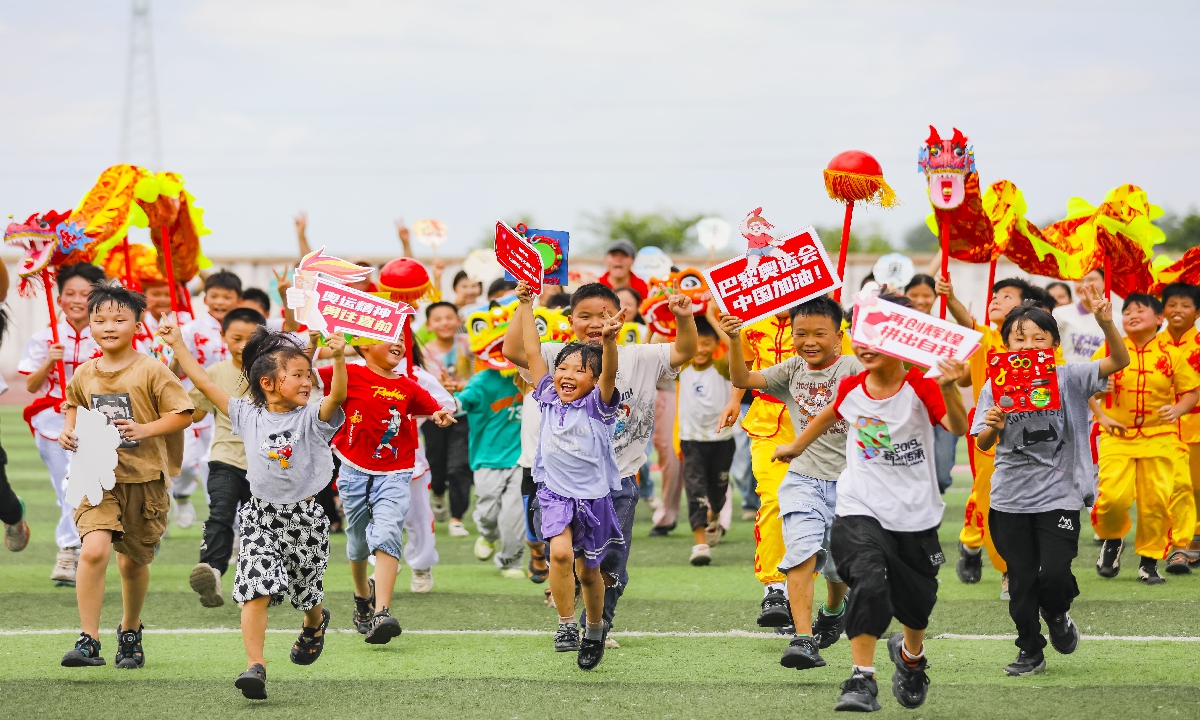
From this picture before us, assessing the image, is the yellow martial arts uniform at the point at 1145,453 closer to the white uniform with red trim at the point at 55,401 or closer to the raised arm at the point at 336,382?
the raised arm at the point at 336,382

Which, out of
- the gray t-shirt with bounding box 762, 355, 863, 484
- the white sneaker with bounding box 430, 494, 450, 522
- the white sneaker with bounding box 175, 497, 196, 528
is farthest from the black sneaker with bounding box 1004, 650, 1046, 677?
the white sneaker with bounding box 175, 497, 196, 528

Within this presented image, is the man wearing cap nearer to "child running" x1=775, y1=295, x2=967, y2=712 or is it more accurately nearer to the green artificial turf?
the green artificial turf

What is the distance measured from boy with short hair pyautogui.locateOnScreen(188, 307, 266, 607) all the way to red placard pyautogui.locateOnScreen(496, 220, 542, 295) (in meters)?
1.86

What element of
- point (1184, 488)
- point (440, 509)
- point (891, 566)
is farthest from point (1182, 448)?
point (440, 509)

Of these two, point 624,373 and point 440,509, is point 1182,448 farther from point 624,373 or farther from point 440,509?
point 440,509

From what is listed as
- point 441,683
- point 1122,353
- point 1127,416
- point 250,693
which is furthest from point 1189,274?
point 250,693

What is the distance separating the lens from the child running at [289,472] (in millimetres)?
5816

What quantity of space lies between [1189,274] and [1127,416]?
1146 millimetres

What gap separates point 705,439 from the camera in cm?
1005

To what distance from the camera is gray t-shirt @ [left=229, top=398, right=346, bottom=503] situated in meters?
5.89

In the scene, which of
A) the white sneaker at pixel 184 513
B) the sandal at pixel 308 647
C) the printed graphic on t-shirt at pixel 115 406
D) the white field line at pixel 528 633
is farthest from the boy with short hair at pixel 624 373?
the white sneaker at pixel 184 513

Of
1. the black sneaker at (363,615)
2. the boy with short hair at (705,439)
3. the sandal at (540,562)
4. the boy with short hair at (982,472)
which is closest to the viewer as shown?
the black sneaker at (363,615)

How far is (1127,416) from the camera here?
8469mm

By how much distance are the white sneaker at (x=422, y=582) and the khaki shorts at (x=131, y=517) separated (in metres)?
2.39
